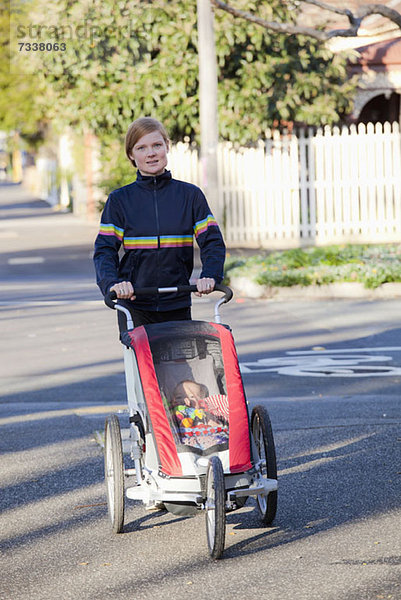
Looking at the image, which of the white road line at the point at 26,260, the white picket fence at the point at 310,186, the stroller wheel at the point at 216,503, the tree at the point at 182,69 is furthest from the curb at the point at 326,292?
the stroller wheel at the point at 216,503

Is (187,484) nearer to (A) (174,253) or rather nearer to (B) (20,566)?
(B) (20,566)

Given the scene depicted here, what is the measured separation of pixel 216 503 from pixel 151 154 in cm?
167

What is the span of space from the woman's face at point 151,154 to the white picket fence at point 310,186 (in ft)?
51.1

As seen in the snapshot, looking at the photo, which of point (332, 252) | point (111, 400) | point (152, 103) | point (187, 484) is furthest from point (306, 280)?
point (187, 484)

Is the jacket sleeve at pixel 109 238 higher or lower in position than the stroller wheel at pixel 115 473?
higher

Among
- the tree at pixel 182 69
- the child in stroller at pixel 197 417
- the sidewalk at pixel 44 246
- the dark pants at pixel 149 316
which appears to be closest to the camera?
the child in stroller at pixel 197 417

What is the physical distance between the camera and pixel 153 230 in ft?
16.0

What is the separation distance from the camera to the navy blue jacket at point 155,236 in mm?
4883

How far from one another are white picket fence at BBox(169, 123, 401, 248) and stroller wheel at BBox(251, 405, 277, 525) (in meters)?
15.7

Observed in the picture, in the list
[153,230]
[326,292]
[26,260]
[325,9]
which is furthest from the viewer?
[26,260]

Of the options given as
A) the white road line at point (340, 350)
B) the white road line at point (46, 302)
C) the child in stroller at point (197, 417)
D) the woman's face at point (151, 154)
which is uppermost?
the woman's face at point (151, 154)

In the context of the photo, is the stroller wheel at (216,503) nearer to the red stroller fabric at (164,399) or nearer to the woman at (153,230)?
the red stroller fabric at (164,399)

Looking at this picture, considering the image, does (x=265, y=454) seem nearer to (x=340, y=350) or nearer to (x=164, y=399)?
(x=164, y=399)

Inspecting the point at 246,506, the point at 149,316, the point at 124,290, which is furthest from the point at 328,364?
the point at 124,290
